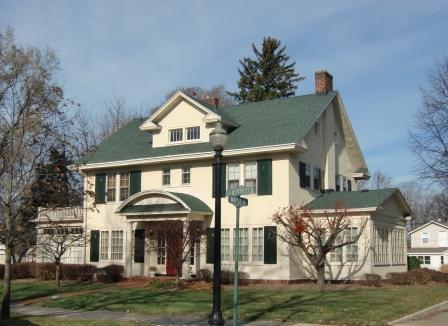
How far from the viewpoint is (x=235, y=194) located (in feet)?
38.5

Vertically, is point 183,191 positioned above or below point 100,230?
above

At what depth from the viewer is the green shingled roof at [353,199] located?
2600 cm

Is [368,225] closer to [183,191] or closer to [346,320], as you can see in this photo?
[183,191]

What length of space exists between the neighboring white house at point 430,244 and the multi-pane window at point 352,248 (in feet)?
140

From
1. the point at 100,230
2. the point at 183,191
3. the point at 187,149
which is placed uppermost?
the point at 187,149

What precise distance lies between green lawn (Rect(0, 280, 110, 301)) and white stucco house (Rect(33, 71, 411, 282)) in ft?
10.8

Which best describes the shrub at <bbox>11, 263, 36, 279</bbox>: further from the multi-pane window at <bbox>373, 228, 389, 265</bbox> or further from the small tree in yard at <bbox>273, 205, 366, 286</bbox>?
the multi-pane window at <bbox>373, 228, 389, 265</bbox>

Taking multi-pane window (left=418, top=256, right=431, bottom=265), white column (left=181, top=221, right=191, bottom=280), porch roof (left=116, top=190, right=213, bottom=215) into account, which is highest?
porch roof (left=116, top=190, right=213, bottom=215)

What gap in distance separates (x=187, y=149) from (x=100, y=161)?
5599 mm

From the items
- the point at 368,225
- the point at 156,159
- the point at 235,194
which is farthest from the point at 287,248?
the point at 235,194

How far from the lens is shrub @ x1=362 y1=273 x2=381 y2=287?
23.9 m

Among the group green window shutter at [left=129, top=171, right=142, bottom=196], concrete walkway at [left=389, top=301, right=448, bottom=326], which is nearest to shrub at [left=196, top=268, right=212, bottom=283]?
green window shutter at [left=129, top=171, right=142, bottom=196]

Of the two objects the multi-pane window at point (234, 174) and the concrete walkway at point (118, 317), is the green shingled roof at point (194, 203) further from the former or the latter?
the concrete walkway at point (118, 317)

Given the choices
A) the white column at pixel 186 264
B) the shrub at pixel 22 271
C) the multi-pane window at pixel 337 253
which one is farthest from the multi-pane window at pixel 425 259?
the shrub at pixel 22 271
